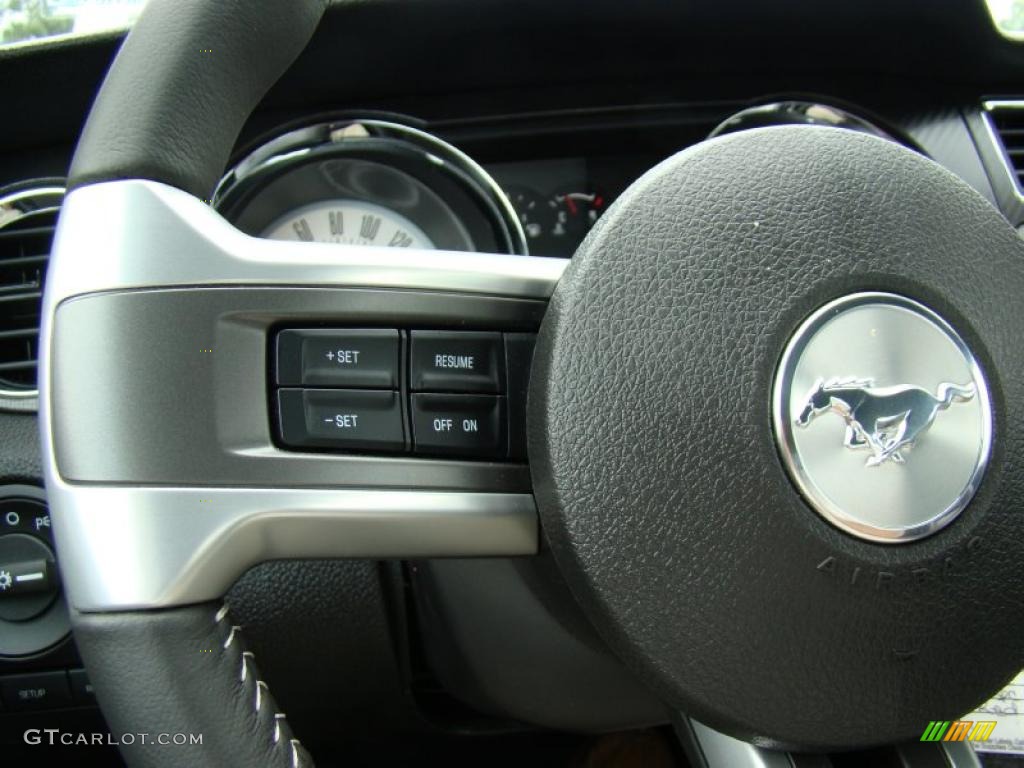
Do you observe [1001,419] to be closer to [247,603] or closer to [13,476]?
[247,603]

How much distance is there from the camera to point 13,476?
1.10 m

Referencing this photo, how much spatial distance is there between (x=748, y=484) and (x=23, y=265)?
0.96 metres

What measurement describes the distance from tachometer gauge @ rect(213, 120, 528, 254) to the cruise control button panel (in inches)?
24.4

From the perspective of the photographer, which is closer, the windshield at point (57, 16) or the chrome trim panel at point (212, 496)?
the chrome trim panel at point (212, 496)

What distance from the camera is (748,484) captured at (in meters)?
0.61

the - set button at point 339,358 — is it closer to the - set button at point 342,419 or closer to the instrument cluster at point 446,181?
the - set button at point 342,419

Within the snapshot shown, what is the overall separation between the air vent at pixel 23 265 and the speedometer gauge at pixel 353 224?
0.95 ft

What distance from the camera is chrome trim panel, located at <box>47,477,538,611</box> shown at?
0.60 metres

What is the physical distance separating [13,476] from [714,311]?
0.81m

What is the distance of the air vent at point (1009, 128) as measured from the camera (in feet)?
4.46

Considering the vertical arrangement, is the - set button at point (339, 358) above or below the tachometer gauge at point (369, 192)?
below

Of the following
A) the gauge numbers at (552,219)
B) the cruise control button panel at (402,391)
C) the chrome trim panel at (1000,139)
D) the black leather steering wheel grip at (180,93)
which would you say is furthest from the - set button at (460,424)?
the chrome trim panel at (1000,139)

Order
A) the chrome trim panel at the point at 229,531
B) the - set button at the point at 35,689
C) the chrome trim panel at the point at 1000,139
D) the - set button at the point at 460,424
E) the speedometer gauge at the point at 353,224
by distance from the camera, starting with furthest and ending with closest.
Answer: the speedometer gauge at the point at 353,224, the chrome trim panel at the point at 1000,139, the - set button at the point at 35,689, the - set button at the point at 460,424, the chrome trim panel at the point at 229,531

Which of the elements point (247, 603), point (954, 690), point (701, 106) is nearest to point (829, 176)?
point (954, 690)
